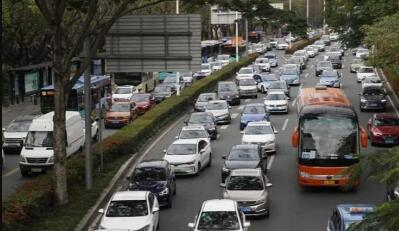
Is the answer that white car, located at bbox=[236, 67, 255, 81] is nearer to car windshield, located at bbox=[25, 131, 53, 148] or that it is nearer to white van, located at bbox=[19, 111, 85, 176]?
white van, located at bbox=[19, 111, 85, 176]

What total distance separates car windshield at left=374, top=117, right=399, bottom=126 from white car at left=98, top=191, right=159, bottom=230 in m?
17.9

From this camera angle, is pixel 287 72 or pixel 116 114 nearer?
pixel 116 114

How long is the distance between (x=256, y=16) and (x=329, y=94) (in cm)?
697

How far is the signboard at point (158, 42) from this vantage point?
92.9 ft

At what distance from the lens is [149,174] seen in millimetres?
24500

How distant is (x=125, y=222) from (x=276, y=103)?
94.1 feet

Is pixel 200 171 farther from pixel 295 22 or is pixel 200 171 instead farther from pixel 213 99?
pixel 213 99

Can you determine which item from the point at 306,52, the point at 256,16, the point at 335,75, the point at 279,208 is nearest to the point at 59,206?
the point at 279,208

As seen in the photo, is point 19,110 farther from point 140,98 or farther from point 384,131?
point 384,131

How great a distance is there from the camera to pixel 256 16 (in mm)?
22609

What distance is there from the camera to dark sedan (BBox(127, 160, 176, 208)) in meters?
A: 23.5

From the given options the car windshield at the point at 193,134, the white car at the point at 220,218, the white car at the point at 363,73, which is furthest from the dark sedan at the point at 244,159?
the white car at the point at 363,73

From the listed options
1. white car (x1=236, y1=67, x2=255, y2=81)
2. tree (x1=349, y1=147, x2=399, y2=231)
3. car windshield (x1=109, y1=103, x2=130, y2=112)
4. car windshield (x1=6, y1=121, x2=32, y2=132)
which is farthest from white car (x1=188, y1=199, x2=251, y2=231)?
white car (x1=236, y1=67, x2=255, y2=81)

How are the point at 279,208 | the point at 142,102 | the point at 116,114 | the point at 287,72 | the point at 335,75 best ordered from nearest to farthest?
1. the point at 279,208
2. the point at 116,114
3. the point at 142,102
4. the point at 335,75
5. the point at 287,72
